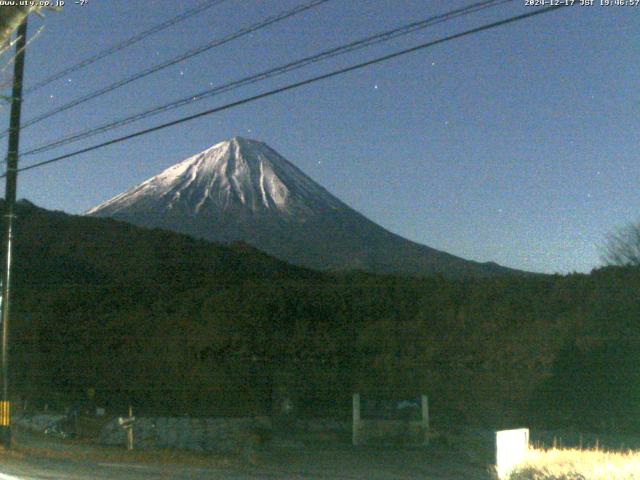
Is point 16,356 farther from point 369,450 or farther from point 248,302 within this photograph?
point 369,450

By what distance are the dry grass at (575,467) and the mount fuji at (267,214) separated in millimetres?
53913

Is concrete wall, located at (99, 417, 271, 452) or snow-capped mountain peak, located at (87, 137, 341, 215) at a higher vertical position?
snow-capped mountain peak, located at (87, 137, 341, 215)

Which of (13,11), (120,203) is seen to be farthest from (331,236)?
(13,11)

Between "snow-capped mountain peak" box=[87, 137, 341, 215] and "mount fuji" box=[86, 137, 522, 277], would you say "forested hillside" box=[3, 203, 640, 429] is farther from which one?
"snow-capped mountain peak" box=[87, 137, 341, 215]

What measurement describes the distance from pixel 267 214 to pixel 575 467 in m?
87.5

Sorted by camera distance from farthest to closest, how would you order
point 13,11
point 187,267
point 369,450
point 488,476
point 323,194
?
point 323,194 < point 187,267 < point 369,450 < point 488,476 < point 13,11

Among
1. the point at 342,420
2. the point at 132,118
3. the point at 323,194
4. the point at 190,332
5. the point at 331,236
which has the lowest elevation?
the point at 342,420

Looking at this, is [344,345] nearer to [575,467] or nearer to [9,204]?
[9,204]

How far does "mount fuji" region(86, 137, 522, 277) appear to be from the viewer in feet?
249

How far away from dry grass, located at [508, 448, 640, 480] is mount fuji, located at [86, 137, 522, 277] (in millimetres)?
53913

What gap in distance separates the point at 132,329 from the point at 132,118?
1968cm

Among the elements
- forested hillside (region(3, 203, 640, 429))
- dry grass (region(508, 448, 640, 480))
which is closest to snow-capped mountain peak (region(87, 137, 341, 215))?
forested hillside (region(3, 203, 640, 429))

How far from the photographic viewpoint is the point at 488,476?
1112cm

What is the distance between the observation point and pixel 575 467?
9656 mm
